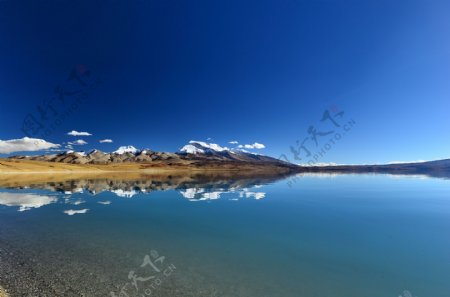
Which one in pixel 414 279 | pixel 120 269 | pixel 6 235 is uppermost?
pixel 6 235

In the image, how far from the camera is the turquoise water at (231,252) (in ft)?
34.9

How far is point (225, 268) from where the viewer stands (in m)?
12.2

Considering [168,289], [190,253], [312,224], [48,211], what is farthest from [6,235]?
[312,224]

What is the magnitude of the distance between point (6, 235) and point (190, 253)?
12.1 metres

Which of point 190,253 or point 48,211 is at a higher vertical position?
point 48,211

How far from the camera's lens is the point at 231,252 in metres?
14.4

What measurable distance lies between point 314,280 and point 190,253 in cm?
630

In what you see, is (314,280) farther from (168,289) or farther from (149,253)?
(149,253)

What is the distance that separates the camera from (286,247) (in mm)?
15375

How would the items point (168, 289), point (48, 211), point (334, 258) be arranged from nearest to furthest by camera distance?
point (168, 289), point (334, 258), point (48, 211)

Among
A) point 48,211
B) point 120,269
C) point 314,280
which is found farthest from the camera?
point 48,211

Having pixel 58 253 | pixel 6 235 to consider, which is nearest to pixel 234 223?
pixel 58 253

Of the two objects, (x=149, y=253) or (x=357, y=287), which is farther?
(x=149, y=253)

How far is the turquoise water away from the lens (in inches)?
418
